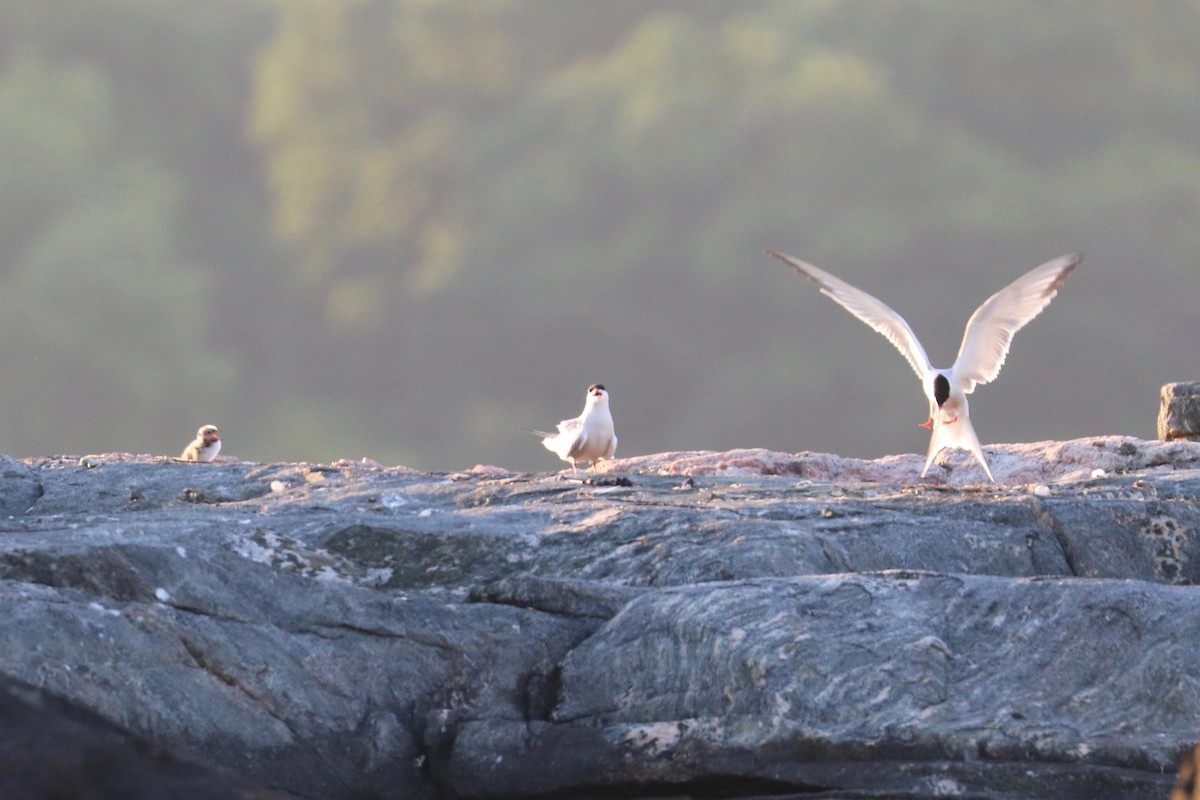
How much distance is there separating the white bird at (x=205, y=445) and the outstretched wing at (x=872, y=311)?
8915 millimetres

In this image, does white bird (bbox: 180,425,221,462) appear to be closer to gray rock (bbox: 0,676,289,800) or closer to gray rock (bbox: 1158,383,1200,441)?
gray rock (bbox: 1158,383,1200,441)

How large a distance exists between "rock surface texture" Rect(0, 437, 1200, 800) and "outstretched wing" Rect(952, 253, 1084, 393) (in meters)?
5.50

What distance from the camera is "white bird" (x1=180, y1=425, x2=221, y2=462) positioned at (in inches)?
826

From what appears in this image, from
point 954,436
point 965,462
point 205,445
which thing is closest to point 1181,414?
point 965,462

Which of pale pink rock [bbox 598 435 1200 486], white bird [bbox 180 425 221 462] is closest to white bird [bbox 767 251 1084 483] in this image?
pale pink rock [bbox 598 435 1200 486]

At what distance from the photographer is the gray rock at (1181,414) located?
19969 millimetres

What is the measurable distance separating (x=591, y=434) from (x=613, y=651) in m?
9.05

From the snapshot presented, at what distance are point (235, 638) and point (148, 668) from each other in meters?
0.57

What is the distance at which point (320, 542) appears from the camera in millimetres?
10398

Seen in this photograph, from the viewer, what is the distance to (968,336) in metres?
16.3

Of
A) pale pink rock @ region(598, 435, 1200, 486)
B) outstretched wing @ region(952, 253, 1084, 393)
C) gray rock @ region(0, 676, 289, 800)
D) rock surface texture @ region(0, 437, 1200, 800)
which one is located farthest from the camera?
pale pink rock @ region(598, 435, 1200, 486)

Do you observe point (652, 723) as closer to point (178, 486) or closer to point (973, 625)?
point (973, 625)

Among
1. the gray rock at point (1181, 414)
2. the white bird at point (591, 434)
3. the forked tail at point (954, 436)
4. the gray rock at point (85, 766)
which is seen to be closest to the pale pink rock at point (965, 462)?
the white bird at point (591, 434)

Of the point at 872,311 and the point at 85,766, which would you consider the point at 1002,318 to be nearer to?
Answer: the point at 872,311
